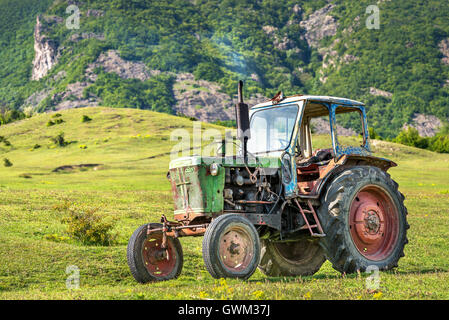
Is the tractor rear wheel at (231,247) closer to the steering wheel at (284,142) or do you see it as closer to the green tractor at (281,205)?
the green tractor at (281,205)

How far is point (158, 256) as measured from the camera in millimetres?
10586

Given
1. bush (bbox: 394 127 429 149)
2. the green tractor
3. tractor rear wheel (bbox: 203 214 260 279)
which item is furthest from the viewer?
bush (bbox: 394 127 429 149)

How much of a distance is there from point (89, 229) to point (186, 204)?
6.77 meters

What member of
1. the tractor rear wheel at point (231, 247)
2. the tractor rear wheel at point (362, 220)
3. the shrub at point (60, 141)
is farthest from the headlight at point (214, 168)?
the shrub at point (60, 141)

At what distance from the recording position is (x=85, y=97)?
650ft

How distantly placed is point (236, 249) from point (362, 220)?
10.9ft

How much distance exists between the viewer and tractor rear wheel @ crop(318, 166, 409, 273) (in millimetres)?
10789

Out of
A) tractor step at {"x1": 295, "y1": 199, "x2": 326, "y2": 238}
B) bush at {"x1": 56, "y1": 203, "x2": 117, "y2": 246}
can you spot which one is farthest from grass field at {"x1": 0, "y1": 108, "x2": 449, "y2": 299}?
tractor step at {"x1": 295, "y1": 199, "x2": 326, "y2": 238}

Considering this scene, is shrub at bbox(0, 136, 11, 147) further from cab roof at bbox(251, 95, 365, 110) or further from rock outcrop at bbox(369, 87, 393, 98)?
rock outcrop at bbox(369, 87, 393, 98)

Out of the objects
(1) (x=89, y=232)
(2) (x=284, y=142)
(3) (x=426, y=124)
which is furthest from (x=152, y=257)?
(3) (x=426, y=124)

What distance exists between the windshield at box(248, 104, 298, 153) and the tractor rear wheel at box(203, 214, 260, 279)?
2628mm

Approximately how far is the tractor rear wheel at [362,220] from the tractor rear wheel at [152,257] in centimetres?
301

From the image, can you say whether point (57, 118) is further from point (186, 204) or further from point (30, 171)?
point (186, 204)

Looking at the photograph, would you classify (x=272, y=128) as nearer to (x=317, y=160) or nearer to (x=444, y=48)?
(x=317, y=160)
